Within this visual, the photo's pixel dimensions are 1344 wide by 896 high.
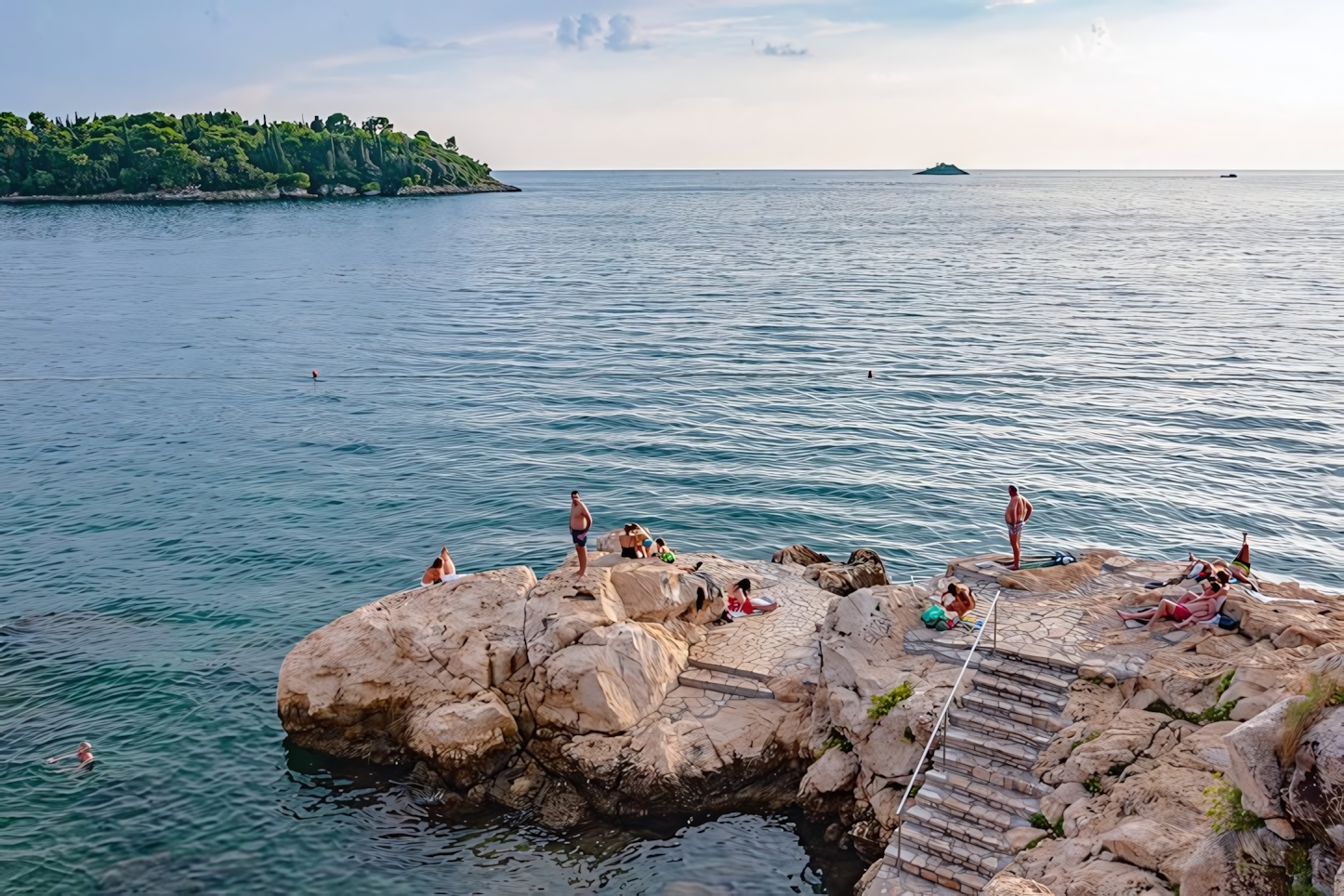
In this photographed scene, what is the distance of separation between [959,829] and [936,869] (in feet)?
2.49

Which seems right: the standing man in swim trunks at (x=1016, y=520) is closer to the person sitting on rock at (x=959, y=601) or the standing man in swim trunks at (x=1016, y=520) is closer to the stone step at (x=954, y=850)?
the person sitting on rock at (x=959, y=601)

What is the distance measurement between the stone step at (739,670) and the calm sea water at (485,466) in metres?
3.02

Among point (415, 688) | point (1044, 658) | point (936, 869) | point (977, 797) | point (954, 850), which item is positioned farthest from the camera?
point (415, 688)

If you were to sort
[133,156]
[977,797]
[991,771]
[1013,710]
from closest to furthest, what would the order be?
[977,797], [991,771], [1013,710], [133,156]

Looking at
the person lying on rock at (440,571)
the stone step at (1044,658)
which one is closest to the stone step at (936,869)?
the stone step at (1044,658)

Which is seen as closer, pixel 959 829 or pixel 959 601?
pixel 959 829

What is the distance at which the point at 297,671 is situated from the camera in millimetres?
20594

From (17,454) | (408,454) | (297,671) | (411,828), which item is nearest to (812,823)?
(411,828)

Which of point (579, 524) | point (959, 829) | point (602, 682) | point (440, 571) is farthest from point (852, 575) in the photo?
point (440, 571)

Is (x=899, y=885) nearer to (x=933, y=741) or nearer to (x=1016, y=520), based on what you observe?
(x=933, y=741)

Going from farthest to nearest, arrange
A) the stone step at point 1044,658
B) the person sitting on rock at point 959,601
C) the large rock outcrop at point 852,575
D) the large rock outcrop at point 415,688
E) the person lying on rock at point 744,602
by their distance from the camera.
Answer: the large rock outcrop at point 852,575, the person lying on rock at point 744,602, the person sitting on rock at point 959,601, the large rock outcrop at point 415,688, the stone step at point 1044,658

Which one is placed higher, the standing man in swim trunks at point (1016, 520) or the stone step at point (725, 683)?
the standing man in swim trunks at point (1016, 520)

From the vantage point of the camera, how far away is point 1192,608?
1795 centimetres

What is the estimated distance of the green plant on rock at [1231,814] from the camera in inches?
436
